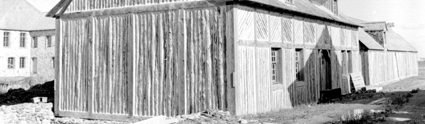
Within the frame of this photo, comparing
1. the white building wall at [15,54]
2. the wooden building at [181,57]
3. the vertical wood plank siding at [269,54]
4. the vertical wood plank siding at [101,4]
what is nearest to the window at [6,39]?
the white building wall at [15,54]

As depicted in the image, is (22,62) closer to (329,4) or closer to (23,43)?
(23,43)

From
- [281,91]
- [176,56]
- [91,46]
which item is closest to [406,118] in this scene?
[281,91]

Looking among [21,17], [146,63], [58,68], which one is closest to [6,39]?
[21,17]

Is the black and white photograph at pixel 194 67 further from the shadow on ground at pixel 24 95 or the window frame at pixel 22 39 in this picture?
the window frame at pixel 22 39

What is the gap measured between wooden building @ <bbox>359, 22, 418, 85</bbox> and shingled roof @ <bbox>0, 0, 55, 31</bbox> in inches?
1223

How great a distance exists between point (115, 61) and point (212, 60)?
14.7ft

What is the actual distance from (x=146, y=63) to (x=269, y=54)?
4791mm

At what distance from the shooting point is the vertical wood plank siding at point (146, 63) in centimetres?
1302

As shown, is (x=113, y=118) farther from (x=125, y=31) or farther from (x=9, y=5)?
(x=9, y=5)

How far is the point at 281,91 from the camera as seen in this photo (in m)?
15.7

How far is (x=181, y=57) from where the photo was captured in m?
13.6

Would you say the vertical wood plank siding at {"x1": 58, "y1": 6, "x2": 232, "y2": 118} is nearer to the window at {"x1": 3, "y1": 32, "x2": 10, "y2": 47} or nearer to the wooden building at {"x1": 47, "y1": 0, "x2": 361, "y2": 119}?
the wooden building at {"x1": 47, "y1": 0, "x2": 361, "y2": 119}

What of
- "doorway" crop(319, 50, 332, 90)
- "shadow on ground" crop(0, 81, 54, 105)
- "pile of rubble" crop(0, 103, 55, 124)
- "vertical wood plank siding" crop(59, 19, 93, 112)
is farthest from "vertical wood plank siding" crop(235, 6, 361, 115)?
"shadow on ground" crop(0, 81, 54, 105)

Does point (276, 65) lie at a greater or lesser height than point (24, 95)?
greater
